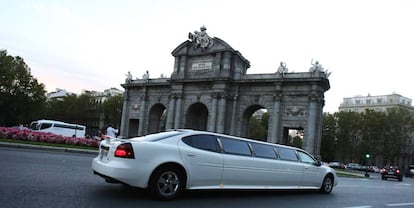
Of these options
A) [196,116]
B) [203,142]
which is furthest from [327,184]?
[196,116]

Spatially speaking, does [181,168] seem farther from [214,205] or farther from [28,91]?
[28,91]

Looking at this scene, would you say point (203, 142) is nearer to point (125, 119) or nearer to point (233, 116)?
point (233, 116)

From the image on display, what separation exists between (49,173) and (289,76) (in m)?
27.1

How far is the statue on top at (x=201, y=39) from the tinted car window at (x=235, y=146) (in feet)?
96.0

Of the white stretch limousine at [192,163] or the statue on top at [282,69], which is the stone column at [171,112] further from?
the white stretch limousine at [192,163]

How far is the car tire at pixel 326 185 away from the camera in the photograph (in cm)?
1095

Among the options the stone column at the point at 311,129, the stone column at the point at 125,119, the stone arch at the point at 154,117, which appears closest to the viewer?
the stone column at the point at 311,129

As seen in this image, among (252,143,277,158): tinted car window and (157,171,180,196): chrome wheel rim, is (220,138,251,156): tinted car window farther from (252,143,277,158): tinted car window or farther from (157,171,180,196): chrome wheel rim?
(157,171,180,196): chrome wheel rim

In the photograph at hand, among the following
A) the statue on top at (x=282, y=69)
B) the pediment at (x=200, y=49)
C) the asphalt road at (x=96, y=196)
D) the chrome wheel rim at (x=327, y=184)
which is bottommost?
the asphalt road at (x=96, y=196)

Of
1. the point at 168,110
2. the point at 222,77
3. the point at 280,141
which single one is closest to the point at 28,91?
the point at 168,110

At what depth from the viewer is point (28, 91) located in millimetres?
58938

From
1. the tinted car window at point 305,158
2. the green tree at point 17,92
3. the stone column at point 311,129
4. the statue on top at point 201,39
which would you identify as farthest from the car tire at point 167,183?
the green tree at point 17,92

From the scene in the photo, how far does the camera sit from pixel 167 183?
290 inches

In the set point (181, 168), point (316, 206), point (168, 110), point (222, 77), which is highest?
point (222, 77)
